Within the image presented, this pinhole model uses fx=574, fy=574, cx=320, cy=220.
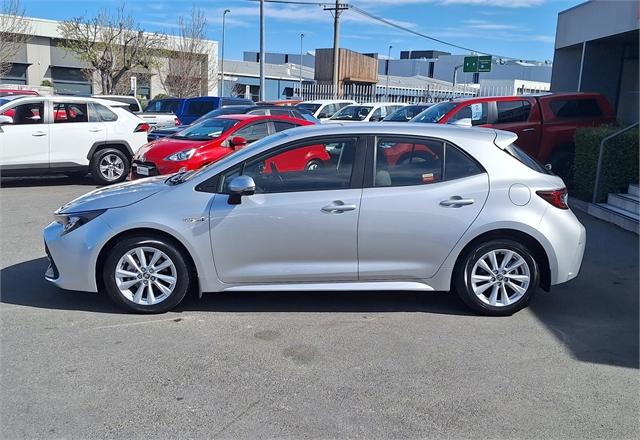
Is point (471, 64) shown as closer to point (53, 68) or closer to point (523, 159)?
point (53, 68)

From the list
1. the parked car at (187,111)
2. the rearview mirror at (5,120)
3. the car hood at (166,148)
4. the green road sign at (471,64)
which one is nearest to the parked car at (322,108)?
the parked car at (187,111)

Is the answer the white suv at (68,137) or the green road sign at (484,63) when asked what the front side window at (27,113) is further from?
the green road sign at (484,63)

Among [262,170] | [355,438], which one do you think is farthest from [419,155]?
[355,438]

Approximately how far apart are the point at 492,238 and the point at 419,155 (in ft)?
3.10

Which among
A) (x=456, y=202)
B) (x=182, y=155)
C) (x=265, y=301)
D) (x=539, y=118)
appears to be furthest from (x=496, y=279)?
(x=539, y=118)

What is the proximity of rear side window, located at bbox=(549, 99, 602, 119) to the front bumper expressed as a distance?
9703mm

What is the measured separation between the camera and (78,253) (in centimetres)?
474

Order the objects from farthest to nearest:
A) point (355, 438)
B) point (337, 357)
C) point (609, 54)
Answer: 1. point (609, 54)
2. point (337, 357)
3. point (355, 438)

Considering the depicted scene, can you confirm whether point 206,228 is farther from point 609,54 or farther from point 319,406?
point 609,54

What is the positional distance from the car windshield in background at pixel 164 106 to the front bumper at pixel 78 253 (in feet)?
54.7

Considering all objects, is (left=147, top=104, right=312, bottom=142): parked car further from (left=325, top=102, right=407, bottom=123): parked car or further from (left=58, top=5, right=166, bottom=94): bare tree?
(left=58, top=5, right=166, bottom=94): bare tree

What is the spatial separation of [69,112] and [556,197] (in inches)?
378

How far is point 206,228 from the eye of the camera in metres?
4.71

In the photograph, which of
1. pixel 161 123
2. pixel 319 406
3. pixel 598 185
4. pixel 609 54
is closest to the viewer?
pixel 319 406
